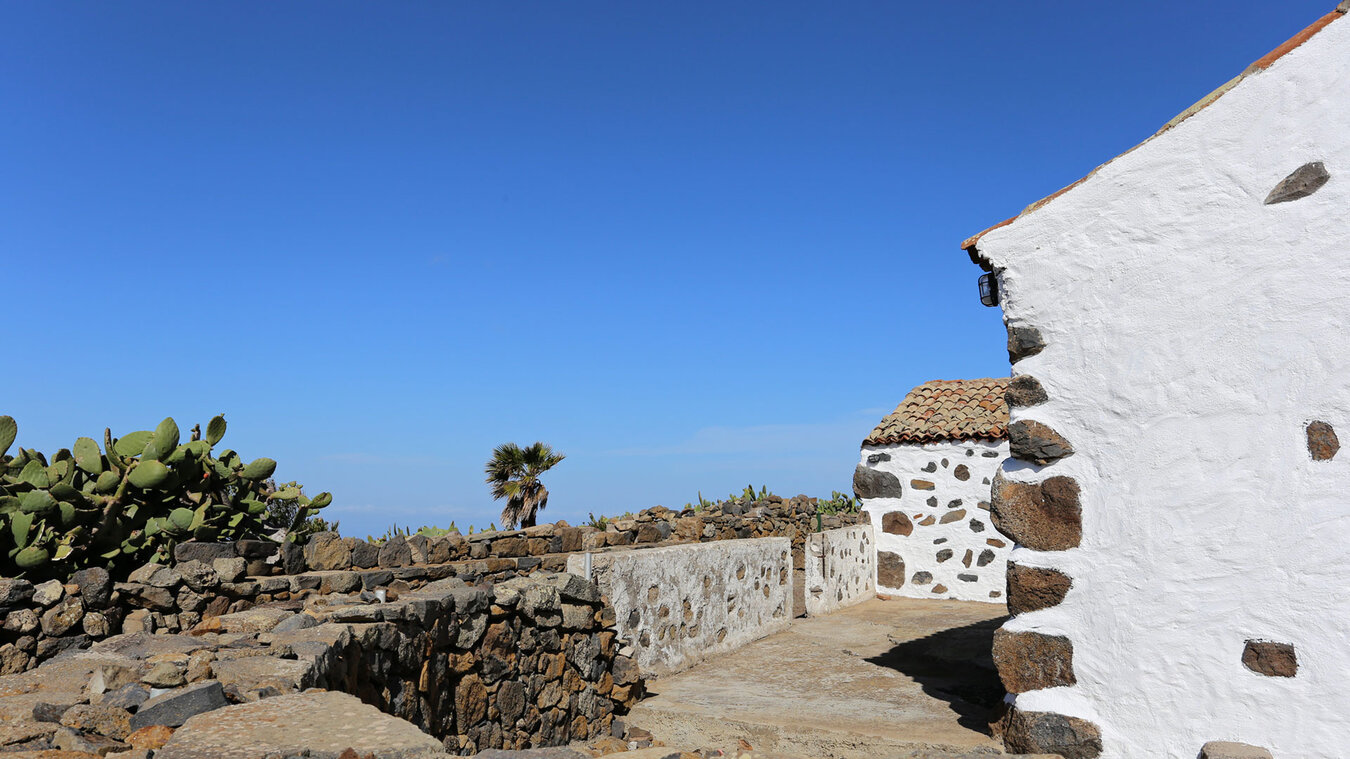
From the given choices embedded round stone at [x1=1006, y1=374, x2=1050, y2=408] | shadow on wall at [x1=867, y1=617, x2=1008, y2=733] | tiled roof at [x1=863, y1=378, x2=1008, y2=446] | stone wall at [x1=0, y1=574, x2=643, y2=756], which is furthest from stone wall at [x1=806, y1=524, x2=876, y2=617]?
embedded round stone at [x1=1006, y1=374, x2=1050, y2=408]

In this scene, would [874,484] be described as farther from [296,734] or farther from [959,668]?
[296,734]

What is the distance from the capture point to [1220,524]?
4.04 metres

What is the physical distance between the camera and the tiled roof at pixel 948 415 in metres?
11.5

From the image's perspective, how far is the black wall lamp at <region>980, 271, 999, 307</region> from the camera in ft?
16.9

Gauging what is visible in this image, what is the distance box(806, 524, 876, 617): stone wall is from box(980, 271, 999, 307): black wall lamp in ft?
18.0

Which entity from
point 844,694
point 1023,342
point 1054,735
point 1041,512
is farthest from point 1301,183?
point 844,694

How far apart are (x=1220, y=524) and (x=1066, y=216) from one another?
182cm

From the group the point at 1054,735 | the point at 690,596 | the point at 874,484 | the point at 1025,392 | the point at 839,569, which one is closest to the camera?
the point at 1054,735

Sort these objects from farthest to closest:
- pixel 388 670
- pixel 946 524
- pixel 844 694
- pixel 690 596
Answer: pixel 946 524
pixel 690 596
pixel 844 694
pixel 388 670

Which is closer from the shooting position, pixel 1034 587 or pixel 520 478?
pixel 1034 587

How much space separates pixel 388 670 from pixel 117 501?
2.26 meters

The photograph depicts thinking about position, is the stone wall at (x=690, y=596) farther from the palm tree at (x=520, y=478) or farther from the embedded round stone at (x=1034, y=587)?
the palm tree at (x=520, y=478)

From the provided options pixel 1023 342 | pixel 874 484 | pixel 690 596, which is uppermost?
pixel 1023 342

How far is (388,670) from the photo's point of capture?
400cm
